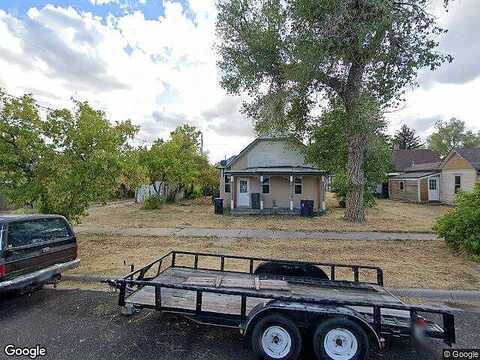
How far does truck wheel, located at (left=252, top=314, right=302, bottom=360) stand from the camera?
3.29 meters

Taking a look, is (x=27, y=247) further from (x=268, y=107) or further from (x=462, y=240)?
(x=268, y=107)

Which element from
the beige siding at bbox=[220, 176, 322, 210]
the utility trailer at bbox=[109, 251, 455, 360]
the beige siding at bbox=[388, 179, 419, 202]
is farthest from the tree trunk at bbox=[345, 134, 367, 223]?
the beige siding at bbox=[388, 179, 419, 202]

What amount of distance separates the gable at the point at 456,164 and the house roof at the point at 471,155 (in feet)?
0.79

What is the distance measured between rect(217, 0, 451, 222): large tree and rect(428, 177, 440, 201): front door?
640 inches

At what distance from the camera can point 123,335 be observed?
12.7ft

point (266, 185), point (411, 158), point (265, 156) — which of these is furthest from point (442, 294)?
point (411, 158)

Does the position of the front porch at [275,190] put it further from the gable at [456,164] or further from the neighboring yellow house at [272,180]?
the gable at [456,164]

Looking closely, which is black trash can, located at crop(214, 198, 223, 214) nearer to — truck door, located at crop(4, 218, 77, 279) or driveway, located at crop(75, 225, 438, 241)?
driveway, located at crop(75, 225, 438, 241)

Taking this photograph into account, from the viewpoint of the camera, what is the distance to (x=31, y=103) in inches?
345

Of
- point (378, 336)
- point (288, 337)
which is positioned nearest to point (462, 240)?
point (378, 336)

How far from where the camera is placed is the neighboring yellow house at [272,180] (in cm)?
1888

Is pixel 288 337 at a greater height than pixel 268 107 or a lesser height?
lesser

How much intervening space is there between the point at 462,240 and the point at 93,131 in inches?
457

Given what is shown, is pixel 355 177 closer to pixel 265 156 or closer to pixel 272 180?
pixel 272 180
